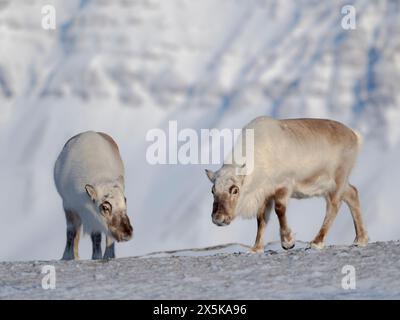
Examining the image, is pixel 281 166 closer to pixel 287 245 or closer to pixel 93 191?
pixel 287 245

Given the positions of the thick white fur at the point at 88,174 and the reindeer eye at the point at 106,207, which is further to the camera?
the thick white fur at the point at 88,174

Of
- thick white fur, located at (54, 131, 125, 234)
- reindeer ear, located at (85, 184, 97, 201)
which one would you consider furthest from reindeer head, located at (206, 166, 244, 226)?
reindeer ear, located at (85, 184, 97, 201)

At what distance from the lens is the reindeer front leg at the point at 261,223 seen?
21.1 m

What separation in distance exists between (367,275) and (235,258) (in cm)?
364

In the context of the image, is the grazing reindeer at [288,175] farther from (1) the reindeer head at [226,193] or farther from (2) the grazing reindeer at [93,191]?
(2) the grazing reindeer at [93,191]

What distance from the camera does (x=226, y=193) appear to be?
67.0ft

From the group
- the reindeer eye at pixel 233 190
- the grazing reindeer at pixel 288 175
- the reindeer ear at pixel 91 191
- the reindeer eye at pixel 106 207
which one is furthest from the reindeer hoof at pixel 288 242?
the reindeer ear at pixel 91 191

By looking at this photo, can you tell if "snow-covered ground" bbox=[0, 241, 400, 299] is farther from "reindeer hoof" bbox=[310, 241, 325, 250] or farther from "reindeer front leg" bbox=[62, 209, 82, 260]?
"reindeer front leg" bbox=[62, 209, 82, 260]

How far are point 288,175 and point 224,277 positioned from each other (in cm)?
528

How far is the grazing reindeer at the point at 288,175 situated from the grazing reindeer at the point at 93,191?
180 centimetres

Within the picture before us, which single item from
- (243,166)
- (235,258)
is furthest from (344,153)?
(235,258)
